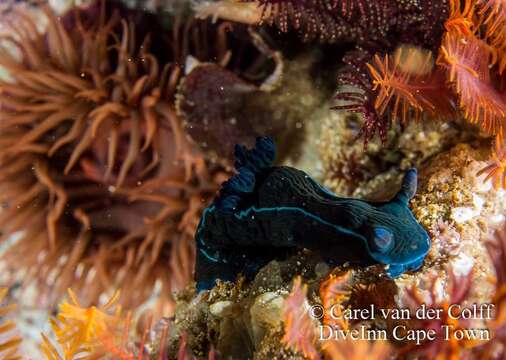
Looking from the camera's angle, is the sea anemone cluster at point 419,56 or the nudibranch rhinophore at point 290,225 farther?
the sea anemone cluster at point 419,56

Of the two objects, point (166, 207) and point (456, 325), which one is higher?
point (456, 325)

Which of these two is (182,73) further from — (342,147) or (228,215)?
(228,215)

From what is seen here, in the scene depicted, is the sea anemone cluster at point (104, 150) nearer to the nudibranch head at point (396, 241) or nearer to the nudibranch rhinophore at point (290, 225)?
the nudibranch rhinophore at point (290, 225)

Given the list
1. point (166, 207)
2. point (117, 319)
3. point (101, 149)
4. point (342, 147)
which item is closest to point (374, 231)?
point (117, 319)

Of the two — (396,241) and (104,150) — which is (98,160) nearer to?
(104,150)

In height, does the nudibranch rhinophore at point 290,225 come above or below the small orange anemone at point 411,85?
below

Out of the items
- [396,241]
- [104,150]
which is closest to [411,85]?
[396,241]

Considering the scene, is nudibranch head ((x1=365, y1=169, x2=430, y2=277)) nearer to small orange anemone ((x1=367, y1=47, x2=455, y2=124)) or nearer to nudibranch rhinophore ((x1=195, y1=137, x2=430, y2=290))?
nudibranch rhinophore ((x1=195, y1=137, x2=430, y2=290))

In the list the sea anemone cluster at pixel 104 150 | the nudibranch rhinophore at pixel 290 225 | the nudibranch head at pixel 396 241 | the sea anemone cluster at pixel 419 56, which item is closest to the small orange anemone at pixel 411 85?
the sea anemone cluster at pixel 419 56
